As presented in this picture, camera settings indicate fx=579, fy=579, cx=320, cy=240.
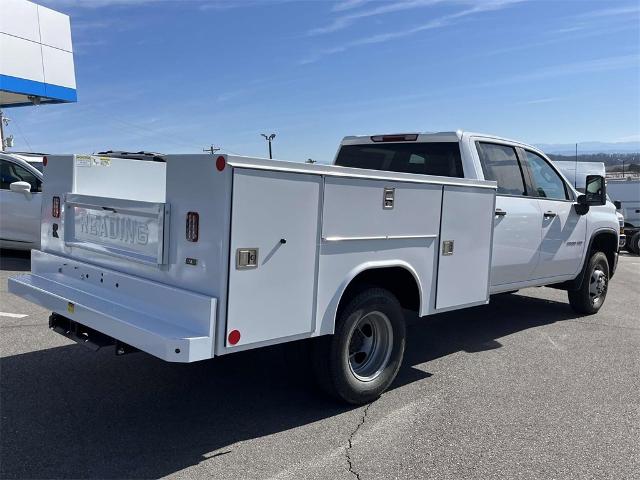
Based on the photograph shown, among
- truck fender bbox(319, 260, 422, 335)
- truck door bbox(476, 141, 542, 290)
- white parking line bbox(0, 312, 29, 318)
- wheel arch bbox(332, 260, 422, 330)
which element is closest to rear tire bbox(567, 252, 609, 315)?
truck door bbox(476, 141, 542, 290)

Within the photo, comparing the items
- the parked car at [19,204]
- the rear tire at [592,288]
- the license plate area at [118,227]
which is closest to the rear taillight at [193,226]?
the license plate area at [118,227]

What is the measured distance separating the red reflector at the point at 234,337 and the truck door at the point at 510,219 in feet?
10.1

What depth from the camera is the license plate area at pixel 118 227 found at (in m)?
3.64

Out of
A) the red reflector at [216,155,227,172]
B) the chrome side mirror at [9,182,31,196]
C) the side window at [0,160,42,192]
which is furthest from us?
the side window at [0,160,42,192]

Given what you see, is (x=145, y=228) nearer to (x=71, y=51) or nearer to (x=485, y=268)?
(x=485, y=268)

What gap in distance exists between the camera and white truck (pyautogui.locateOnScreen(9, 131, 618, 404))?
331cm

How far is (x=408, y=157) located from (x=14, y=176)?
23.3 feet

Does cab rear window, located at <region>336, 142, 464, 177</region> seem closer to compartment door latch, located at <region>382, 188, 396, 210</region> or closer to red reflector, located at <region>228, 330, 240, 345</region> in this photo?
compartment door latch, located at <region>382, 188, 396, 210</region>

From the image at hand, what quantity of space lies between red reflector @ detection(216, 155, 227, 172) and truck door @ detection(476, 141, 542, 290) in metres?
3.17

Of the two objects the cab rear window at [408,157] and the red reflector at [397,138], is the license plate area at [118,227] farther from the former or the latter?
the red reflector at [397,138]

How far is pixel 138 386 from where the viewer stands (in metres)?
4.56

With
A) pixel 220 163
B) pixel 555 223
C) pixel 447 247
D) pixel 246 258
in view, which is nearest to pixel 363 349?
pixel 447 247

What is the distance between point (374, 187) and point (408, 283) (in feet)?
3.21

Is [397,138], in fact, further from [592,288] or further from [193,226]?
[592,288]
